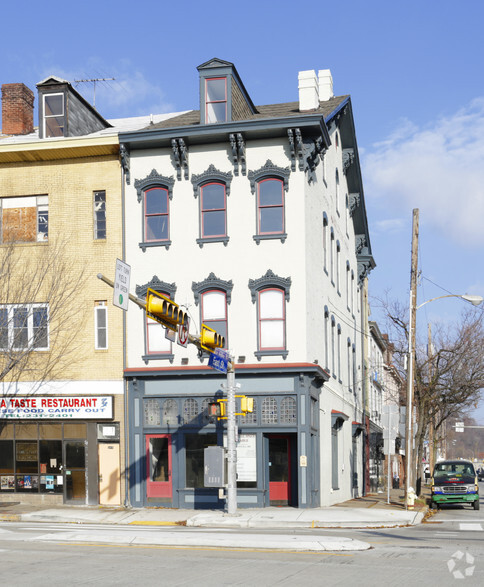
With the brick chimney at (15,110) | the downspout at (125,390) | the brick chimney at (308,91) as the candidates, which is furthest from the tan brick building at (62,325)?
the brick chimney at (308,91)

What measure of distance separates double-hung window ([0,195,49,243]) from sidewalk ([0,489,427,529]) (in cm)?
927

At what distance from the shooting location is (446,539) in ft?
62.7

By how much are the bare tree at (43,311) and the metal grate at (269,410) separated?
22.6 feet

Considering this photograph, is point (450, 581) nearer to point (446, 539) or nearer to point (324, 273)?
point (446, 539)

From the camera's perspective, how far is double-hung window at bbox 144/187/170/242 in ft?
96.8

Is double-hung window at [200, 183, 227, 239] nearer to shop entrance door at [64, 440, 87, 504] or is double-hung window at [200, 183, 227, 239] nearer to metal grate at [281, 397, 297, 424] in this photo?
metal grate at [281, 397, 297, 424]

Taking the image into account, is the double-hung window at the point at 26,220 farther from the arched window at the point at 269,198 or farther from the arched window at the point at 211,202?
the arched window at the point at 269,198

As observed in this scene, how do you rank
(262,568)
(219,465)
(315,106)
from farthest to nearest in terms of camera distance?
1. (315,106)
2. (219,465)
3. (262,568)

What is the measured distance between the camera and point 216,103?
29.6 meters

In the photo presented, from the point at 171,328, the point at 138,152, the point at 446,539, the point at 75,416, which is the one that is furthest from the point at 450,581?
the point at 138,152

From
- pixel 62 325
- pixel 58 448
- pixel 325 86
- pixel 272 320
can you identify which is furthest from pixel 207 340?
pixel 325 86

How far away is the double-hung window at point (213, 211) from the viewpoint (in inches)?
1142

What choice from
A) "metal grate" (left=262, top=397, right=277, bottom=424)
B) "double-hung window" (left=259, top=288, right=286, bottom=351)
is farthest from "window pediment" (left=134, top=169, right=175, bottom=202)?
"metal grate" (left=262, top=397, right=277, bottom=424)

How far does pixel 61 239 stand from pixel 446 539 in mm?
17109
